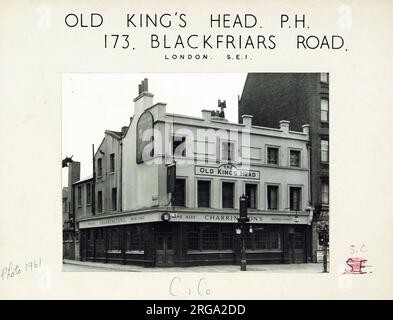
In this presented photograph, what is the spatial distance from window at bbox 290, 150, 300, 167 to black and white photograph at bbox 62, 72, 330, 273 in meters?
0.03

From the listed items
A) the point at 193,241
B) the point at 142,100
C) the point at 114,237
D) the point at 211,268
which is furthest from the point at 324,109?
the point at 114,237

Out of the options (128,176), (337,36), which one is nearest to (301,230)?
(128,176)

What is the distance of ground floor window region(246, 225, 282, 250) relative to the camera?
1117 centimetres

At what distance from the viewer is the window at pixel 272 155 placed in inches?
490

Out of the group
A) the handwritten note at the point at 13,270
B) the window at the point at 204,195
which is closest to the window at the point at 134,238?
the window at the point at 204,195

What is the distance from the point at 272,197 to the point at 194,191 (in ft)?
6.30

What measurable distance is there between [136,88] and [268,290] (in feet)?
13.1

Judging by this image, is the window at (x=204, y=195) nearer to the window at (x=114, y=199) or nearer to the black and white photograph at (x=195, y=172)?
the black and white photograph at (x=195, y=172)

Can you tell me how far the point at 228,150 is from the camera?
1220cm

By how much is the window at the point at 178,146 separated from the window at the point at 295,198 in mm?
3228

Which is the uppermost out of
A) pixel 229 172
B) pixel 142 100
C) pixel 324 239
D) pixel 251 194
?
pixel 142 100

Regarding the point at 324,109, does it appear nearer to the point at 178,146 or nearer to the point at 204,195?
the point at 178,146

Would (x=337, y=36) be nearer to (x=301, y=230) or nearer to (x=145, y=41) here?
(x=145, y=41)

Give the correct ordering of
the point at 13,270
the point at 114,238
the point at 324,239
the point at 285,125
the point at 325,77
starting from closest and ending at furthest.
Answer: the point at 13,270 → the point at 325,77 → the point at 324,239 → the point at 114,238 → the point at 285,125
